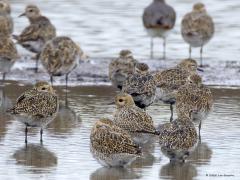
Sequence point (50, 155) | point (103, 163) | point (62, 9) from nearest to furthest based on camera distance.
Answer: point (103, 163) < point (50, 155) < point (62, 9)

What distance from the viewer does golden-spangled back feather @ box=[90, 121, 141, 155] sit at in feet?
42.0

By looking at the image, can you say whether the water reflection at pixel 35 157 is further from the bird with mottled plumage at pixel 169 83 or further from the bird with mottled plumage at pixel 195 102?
the bird with mottled plumage at pixel 169 83

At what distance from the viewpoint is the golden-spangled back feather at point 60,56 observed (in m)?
19.2

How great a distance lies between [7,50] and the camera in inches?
778

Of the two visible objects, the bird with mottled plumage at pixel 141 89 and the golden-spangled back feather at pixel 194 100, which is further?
the bird with mottled plumage at pixel 141 89

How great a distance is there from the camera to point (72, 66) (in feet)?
64.2

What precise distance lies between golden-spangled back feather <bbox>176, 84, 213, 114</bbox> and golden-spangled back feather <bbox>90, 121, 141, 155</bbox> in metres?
2.06

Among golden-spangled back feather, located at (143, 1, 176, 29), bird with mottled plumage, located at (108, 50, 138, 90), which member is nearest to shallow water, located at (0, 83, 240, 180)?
bird with mottled plumage, located at (108, 50, 138, 90)

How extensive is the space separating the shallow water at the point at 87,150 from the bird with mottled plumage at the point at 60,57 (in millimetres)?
1330

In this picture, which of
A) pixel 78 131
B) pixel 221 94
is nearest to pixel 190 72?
pixel 221 94

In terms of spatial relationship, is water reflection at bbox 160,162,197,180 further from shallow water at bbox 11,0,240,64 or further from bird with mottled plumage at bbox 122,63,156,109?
shallow water at bbox 11,0,240,64

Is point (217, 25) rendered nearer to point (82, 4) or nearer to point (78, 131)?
point (82, 4)

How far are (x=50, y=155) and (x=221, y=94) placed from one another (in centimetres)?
558

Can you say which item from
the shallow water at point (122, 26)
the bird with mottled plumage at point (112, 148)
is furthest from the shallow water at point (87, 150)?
the shallow water at point (122, 26)
